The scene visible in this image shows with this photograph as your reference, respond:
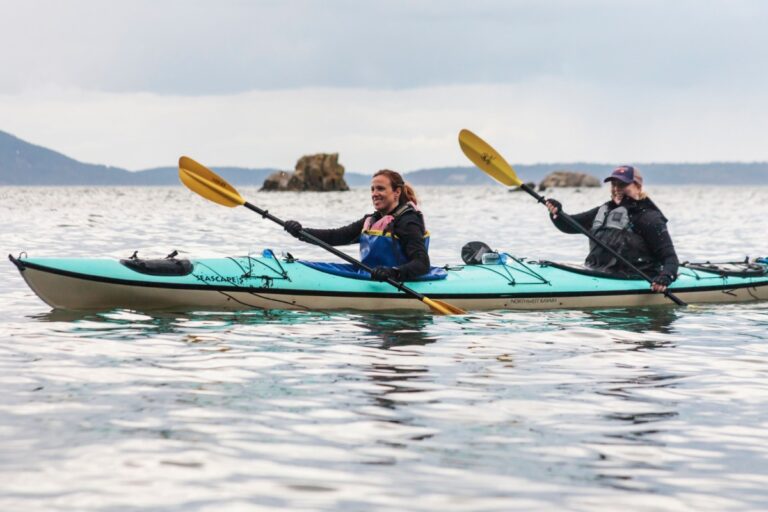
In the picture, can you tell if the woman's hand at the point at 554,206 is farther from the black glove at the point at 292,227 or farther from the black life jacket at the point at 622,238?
the black glove at the point at 292,227

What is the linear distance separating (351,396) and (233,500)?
207 cm

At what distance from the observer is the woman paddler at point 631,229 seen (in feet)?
34.9

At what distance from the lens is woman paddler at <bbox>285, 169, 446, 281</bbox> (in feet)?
32.2

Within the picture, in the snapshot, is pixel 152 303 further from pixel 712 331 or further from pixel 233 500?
pixel 233 500

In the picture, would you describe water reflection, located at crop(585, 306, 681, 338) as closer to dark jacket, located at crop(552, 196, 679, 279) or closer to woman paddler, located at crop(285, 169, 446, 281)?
dark jacket, located at crop(552, 196, 679, 279)

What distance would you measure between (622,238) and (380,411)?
5.80 metres

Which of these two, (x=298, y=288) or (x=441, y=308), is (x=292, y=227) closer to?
(x=298, y=288)

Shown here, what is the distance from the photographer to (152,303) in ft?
32.1

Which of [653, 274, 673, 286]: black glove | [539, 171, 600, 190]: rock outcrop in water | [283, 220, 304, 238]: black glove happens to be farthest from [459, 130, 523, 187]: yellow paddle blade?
[539, 171, 600, 190]: rock outcrop in water

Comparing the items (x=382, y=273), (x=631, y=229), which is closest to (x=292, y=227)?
(x=382, y=273)

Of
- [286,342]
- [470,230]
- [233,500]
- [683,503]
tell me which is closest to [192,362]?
[286,342]

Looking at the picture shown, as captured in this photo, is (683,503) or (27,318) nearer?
(683,503)

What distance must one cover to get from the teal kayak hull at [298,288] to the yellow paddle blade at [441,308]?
0.15m

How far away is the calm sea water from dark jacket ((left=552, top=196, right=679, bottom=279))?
0.81 m
